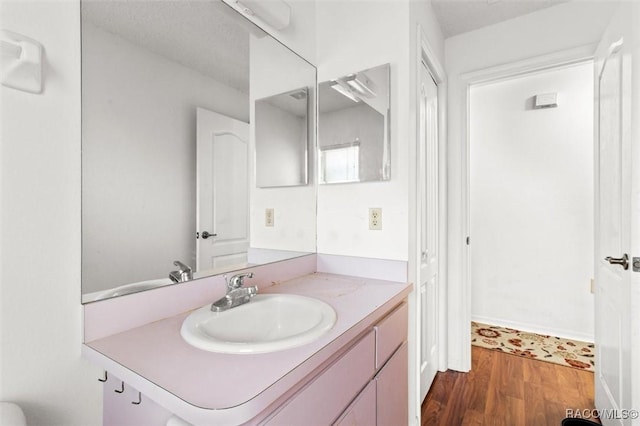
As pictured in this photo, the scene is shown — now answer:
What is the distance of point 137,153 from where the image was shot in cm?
95

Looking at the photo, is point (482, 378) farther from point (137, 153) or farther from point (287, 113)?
point (137, 153)

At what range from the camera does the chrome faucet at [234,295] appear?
0.99 m

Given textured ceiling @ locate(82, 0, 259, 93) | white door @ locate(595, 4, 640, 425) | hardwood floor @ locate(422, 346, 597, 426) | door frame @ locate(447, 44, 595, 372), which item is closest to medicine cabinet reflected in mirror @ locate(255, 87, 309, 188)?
textured ceiling @ locate(82, 0, 259, 93)

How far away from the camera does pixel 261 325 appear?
1093 millimetres

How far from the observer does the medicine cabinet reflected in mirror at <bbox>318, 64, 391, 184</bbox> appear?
152cm

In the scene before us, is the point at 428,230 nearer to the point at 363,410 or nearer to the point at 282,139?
the point at 282,139

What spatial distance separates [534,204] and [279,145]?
8.58ft

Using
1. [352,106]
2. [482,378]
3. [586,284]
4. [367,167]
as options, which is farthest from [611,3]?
[482,378]

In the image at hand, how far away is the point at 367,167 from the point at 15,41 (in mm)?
1271

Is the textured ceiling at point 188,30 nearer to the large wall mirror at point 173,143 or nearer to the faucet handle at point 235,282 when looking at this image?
the large wall mirror at point 173,143

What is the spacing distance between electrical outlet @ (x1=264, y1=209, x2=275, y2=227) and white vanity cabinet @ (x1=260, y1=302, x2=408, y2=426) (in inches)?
27.6

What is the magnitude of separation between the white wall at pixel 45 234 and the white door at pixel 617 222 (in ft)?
6.27

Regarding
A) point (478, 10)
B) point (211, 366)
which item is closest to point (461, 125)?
point (478, 10)

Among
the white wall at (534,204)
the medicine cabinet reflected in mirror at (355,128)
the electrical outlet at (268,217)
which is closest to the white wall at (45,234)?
the electrical outlet at (268,217)
